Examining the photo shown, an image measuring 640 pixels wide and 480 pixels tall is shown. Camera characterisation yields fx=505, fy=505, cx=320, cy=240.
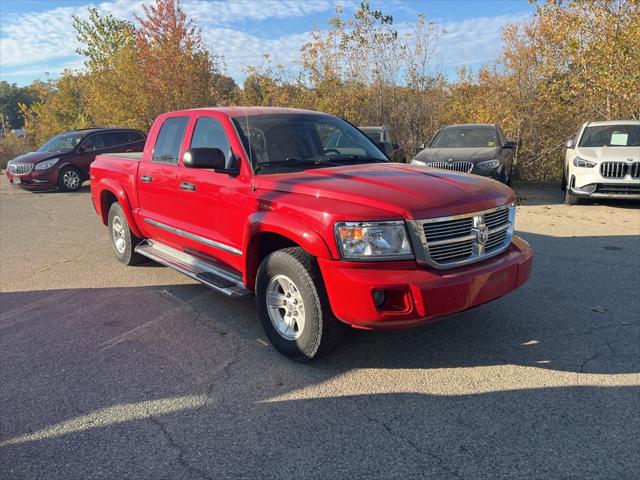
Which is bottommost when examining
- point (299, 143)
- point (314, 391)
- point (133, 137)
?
point (314, 391)

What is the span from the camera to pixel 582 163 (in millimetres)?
9695

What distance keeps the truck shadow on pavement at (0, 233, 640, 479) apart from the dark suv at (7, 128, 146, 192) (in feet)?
37.0

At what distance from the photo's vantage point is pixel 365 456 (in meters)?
2.64

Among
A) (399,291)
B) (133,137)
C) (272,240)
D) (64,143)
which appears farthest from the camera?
(133,137)

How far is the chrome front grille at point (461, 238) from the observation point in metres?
3.23

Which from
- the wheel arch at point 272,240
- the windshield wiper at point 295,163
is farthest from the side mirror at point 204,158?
the wheel arch at point 272,240

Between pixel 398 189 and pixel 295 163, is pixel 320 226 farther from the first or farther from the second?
pixel 295 163

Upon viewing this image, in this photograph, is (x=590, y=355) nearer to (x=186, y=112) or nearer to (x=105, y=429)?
(x=105, y=429)

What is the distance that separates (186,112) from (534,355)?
3931 millimetres

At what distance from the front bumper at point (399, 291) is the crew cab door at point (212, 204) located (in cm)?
118

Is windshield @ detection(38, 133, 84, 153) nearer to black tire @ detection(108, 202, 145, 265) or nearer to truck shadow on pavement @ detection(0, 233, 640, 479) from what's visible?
black tire @ detection(108, 202, 145, 265)

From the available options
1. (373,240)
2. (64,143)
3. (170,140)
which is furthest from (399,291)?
(64,143)

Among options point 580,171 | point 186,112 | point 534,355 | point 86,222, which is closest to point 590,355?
point 534,355

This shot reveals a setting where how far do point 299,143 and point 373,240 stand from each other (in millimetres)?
1660
